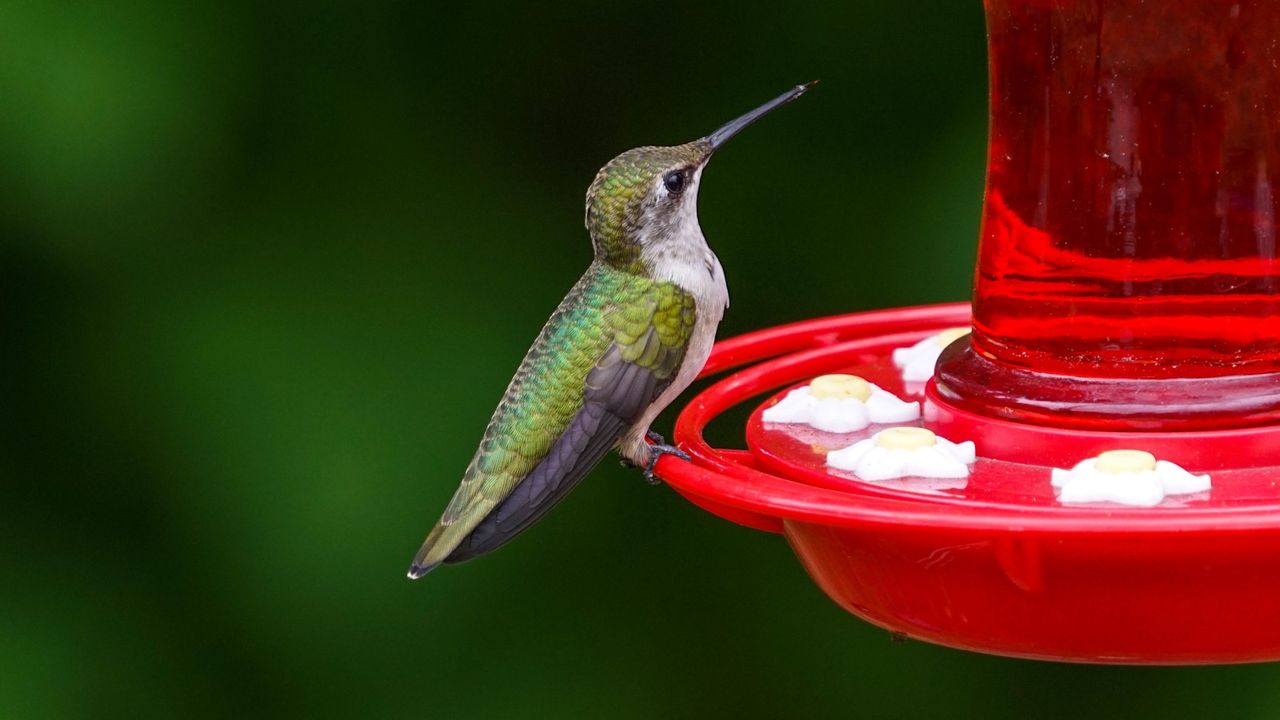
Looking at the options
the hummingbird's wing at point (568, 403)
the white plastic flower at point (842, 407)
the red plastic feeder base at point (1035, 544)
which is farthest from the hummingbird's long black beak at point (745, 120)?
the red plastic feeder base at point (1035, 544)

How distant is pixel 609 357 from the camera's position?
309 centimetres

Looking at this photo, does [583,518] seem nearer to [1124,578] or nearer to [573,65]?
[573,65]

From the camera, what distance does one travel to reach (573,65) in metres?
3.83

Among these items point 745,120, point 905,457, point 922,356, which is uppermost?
point 745,120

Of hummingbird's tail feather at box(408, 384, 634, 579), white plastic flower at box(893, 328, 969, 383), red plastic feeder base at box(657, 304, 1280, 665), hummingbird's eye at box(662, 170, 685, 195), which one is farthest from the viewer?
hummingbird's eye at box(662, 170, 685, 195)

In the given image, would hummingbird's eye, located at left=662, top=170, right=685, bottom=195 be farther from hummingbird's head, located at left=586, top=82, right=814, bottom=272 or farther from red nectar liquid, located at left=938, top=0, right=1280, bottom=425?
red nectar liquid, located at left=938, top=0, right=1280, bottom=425

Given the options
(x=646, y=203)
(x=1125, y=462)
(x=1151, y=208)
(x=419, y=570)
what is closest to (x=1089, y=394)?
(x=1151, y=208)

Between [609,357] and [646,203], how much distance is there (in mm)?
346

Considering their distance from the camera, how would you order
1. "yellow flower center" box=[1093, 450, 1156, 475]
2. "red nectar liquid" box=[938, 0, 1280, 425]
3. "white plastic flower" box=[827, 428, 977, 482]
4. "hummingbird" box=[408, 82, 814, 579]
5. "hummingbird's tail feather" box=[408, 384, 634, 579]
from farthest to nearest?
"hummingbird" box=[408, 82, 814, 579] → "hummingbird's tail feather" box=[408, 384, 634, 579] → "red nectar liquid" box=[938, 0, 1280, 425] → "white plastic flower" box=[827, 428, 977, 482] → "yellow flower center" box=[1093, 450, 1156, 475]

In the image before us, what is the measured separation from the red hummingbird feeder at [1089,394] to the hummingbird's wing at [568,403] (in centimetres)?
37

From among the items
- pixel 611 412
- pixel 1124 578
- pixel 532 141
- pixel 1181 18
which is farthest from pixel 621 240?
pixel 1124 578

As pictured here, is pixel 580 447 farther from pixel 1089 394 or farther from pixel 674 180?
pixel 1089 394

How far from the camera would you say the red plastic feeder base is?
5.74 feet

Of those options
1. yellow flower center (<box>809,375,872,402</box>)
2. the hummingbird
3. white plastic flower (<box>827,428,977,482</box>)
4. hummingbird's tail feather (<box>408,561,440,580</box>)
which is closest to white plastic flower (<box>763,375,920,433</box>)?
yellow flower center (<box>809,375,872,402</box>)
